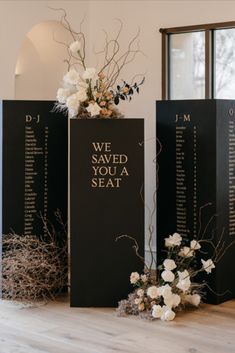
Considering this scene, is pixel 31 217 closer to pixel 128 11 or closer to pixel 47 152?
pixel 47 152

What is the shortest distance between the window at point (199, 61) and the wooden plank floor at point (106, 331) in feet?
7.47

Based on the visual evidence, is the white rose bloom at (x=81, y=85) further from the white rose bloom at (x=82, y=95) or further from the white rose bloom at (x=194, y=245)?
the white rose bloom at (x=194, y=245)

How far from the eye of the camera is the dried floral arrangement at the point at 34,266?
215 inches

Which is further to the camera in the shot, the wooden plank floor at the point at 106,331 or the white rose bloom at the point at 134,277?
the white rose bloom at the point at 134,277

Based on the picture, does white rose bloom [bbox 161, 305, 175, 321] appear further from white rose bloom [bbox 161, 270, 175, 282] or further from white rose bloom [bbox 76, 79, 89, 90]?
white rose bloom [bbox 76, 79, 89, 90]

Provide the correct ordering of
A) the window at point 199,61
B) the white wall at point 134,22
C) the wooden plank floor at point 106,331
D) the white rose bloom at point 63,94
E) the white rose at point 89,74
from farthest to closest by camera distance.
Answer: the window at point 199,61 → the white wall at point 134,22 → the white rose bloom at point 63,94 → the white rose at point 89,74 → the wooden plank floor at point 106,331

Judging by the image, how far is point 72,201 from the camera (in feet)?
17.3

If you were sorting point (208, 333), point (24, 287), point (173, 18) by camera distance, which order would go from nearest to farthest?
point (208, 333), point (24, 287), point (173, 18)

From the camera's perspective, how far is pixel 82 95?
520 centimetres

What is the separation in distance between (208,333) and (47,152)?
6.46ft

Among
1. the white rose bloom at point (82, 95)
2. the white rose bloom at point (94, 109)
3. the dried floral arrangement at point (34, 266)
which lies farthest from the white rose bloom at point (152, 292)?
the white rose bloom at point (82, 95)

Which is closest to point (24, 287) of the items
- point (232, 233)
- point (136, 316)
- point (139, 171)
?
point (136, 316)

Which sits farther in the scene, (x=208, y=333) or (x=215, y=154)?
(x=215, y=154)

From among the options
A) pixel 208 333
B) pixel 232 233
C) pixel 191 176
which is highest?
pixel 191 176
